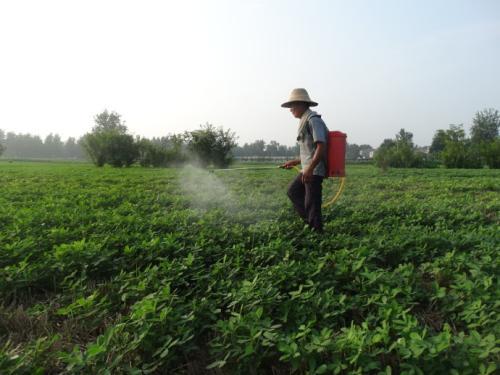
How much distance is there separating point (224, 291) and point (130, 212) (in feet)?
11.7

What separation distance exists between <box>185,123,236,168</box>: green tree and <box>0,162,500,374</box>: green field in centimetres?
2498

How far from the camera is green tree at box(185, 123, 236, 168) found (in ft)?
96.8

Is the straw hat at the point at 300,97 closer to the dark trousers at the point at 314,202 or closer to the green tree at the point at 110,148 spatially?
the dark trousers at the point at 314,202

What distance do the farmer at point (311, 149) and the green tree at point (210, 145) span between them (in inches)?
990

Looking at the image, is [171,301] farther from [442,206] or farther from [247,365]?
[442,206]

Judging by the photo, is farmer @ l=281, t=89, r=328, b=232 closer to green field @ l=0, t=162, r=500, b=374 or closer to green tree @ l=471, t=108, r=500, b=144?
green field @ l=0, t=162, r=500, b=374

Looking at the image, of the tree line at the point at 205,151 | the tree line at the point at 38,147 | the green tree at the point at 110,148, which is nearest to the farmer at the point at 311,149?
the tree line at the point at 205,151

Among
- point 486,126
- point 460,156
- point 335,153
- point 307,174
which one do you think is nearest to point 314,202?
point 307,174

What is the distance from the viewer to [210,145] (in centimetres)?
2972

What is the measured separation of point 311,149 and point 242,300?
2.51 metres

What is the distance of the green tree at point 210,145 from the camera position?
29516mm

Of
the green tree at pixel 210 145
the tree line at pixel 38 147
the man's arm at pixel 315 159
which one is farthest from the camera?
the tree line at pixel 38 147

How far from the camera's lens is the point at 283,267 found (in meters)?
2.97

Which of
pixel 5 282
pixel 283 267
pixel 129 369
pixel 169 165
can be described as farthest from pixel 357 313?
pixel 169 165
